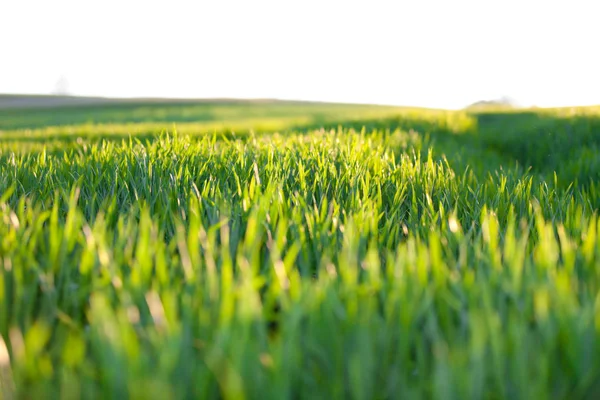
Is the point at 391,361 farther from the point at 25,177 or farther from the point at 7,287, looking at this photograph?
the point at 25,177

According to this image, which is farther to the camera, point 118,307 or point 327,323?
point 118,307

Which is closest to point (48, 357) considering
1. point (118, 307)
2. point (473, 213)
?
point (118, 307)

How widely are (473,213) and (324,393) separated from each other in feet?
4.57

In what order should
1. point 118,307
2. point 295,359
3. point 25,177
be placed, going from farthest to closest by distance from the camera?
point 25,177 < point 118,307 < point 295,359

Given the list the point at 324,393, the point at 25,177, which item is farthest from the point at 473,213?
the point at 25,177

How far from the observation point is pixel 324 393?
931mm

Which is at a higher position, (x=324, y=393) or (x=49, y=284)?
(x=49, y=284)

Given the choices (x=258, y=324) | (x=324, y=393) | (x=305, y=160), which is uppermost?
(x=305, y=160)

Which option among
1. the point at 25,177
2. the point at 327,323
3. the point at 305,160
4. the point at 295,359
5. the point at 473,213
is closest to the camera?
the point at 295,359

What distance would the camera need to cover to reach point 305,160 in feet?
8.98

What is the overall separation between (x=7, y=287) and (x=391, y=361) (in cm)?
91

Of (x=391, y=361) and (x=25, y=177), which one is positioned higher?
(x=25, y=177)

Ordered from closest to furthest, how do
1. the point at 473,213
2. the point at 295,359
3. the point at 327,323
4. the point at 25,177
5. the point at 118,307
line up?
the point at 295,359 → the point at 327,323 → the point at 118,307 → the point at 473,213 → the point at 25,177

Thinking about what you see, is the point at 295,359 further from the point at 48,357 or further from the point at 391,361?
the point at 48,357
